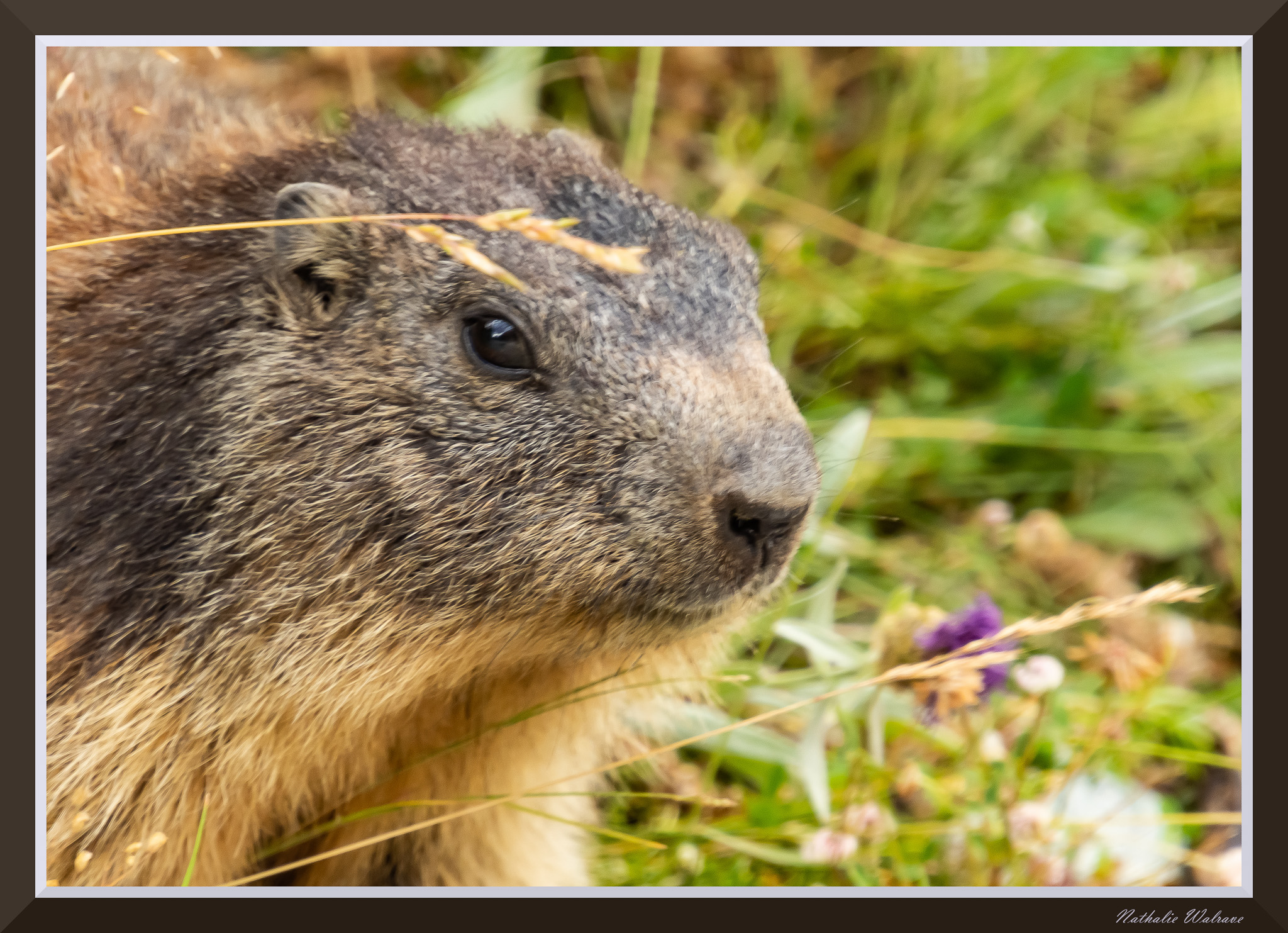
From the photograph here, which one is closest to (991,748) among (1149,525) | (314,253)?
(1149,525)

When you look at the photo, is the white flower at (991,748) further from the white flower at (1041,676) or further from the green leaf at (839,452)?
the green leaf at (839,452)

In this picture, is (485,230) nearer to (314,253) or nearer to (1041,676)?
(314,253)

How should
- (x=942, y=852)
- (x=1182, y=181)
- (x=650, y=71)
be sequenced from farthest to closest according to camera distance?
1. (x=1182, y=181)
2. (x=650, y=71)
3. (x=942, y=852)

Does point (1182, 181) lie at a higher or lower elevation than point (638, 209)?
lower

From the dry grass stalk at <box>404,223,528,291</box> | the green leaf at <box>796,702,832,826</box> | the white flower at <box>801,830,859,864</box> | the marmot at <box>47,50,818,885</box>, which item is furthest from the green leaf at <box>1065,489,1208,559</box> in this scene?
the dry grass stalk at <box>404,223,528,291</box>
